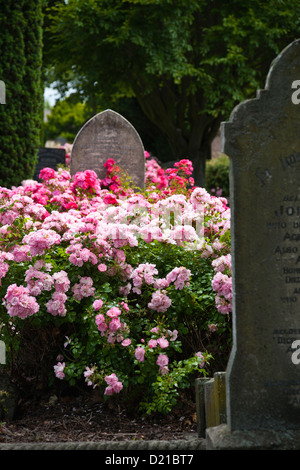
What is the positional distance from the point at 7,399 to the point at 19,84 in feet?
26.2

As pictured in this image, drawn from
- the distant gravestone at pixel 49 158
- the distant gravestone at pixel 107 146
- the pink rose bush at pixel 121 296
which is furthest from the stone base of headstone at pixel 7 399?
the distant gravestone at pixel 49 158

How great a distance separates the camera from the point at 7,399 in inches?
168

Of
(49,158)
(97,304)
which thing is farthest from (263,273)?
(49,158)

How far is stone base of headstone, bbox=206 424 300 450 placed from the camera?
120 inches

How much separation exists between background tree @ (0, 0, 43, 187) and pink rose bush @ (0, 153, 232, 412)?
635 centimetres

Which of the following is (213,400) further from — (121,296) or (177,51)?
(177,51)

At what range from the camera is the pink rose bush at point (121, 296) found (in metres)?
4.13

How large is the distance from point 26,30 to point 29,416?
28.5ft

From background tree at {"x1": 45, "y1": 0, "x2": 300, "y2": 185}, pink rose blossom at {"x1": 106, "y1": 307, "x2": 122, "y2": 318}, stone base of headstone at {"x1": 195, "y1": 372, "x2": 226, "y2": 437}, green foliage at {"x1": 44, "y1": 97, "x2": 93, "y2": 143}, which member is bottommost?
stone base of headstone at {"x1": 195, "y1": 372, "x2": 226, "y2": 437}

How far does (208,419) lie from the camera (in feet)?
11.6

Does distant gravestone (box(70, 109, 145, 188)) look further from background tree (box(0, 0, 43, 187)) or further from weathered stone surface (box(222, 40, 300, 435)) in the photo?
weathered stone surface (box(222, 40, 300, 435))
